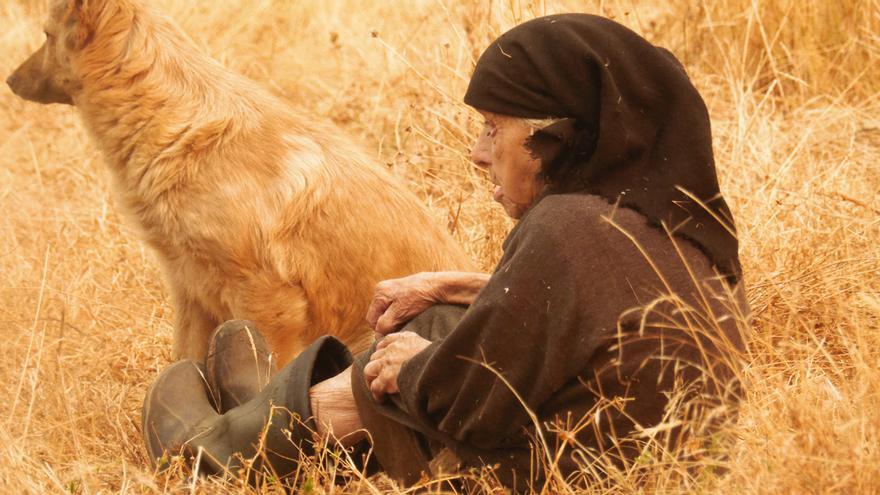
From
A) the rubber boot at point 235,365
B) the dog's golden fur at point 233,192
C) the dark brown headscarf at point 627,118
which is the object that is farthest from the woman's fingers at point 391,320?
the dog's golden fur at point 233,192

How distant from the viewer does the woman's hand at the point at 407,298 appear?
3.46 metres

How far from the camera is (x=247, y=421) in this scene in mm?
3395

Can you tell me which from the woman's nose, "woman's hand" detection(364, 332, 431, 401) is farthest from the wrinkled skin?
"woman's hand" detection(364, 332, 431, 401)

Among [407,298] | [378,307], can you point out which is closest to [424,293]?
[407,298]

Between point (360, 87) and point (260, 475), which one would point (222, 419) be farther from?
point (360, 87)

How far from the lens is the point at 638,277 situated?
2.88m

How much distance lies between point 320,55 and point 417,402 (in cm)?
579

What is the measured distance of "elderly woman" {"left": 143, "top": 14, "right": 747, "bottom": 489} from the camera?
112 inches

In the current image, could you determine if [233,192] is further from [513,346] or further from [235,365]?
[513,346]

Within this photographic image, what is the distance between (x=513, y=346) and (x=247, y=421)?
3.19 feet

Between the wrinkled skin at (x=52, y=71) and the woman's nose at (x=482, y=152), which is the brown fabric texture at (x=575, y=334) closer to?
the woman's nose at (x=482, y=152)

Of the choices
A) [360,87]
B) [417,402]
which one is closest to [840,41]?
[360,87]

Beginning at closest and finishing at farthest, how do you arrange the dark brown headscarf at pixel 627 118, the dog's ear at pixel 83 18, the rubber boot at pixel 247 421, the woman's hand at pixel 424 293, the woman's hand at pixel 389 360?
the dark brown headscarf at pixel 627 118 → the woman's hand at pixel 389 360 → the rubber boot at pixel 247 421 → the woman's hand at pixel 424 293 → the dog's ear at pixel 83 18

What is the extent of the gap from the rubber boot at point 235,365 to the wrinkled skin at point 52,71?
1.71m
